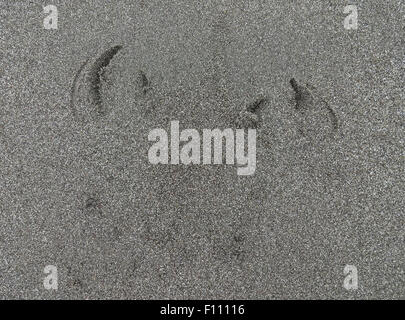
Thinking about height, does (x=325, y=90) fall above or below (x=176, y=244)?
above

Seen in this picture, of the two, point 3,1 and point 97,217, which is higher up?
point 3,1

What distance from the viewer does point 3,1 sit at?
3.94 ft

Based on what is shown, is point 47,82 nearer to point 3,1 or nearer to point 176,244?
point 3,1

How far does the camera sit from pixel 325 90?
1.18 metres

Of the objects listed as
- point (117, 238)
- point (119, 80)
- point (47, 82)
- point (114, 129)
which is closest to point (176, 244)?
point (117, 238)

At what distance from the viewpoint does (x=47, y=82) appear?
1.19 meters

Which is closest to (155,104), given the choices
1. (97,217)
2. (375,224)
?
(97,217)

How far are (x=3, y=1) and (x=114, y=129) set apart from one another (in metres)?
0.55

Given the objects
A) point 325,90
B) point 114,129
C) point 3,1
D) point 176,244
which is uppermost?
point 3,1
